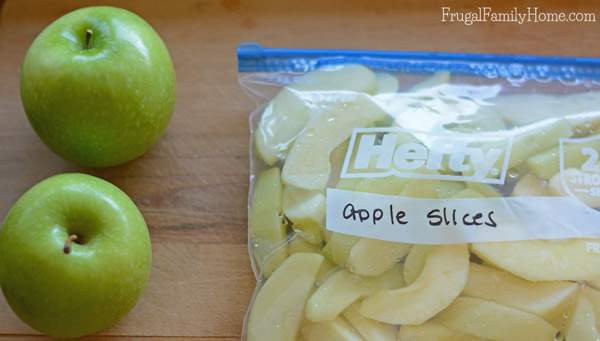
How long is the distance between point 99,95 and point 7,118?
21 centimetres

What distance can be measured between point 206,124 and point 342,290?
29 cm

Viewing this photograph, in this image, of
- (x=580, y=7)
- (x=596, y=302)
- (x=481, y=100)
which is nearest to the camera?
(x=596, y=302)

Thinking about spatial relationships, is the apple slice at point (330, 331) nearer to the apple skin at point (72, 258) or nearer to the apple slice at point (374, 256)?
Result: the apple slice at point (374, 256)

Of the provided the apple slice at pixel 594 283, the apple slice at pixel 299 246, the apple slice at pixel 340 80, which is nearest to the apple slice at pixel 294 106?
the apple slice at pixel 340 80

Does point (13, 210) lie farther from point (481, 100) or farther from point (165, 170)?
point (481, 100)

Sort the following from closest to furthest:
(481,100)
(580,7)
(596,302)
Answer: (596,302)
(481,100)
(580,7)

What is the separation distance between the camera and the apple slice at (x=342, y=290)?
0.74m

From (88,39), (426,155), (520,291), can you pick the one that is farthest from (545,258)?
(88,39)

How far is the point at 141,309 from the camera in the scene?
799 millimetres

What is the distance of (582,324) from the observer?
0.72m

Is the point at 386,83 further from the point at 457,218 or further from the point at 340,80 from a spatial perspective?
the point at 457,218

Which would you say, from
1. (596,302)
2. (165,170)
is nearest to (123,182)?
(165,170)

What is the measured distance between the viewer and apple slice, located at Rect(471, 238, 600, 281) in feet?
2.41

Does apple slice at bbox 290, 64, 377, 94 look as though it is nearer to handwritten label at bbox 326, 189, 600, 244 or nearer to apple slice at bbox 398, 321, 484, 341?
handwritten label at bbox 326, 189, 600, 244
